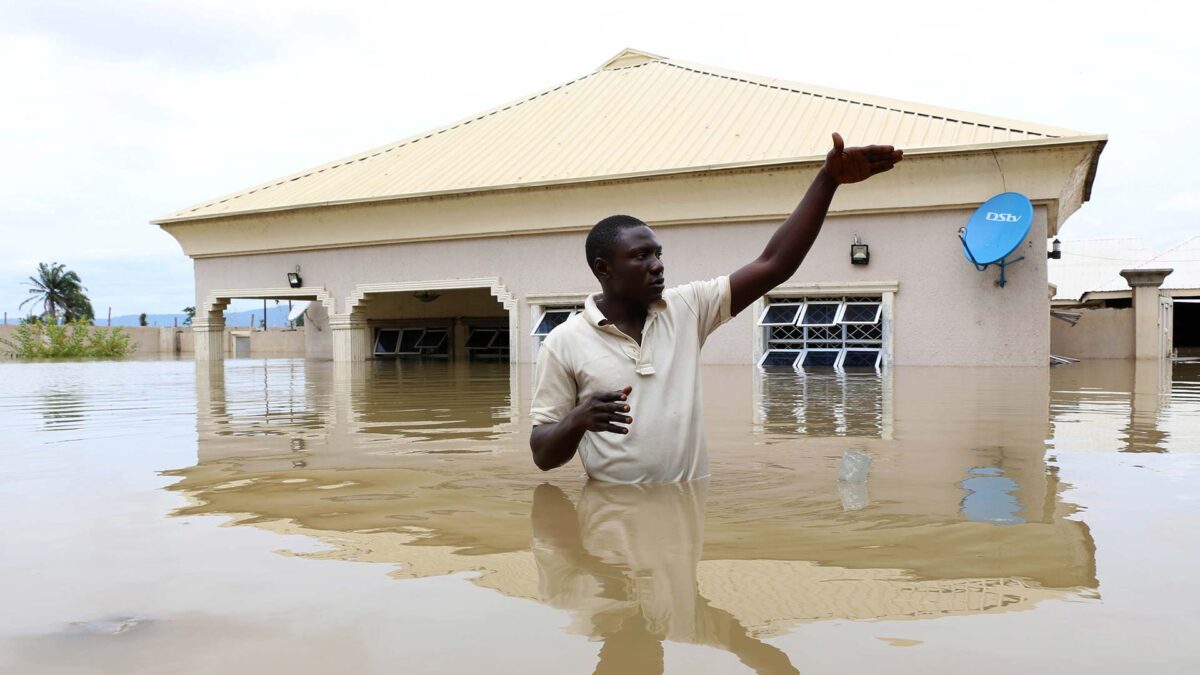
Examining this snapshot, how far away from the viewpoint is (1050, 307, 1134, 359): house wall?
19.8 meters

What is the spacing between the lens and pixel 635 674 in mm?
1599

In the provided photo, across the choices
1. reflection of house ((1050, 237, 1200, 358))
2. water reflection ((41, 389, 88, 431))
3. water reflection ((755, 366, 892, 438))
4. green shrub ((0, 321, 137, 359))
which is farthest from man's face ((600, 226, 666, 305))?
green shrub ((0, 321, 137, 359))

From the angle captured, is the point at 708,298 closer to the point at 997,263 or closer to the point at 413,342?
the point at 997,263

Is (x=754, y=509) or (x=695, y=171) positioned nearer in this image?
(x=754, y=509)

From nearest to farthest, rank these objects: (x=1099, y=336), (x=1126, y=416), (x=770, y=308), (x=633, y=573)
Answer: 1. (x=633, y=573)
2. (x=1126, y=416)
3. (x=770, y=308)
4. (x=1099, y=336)

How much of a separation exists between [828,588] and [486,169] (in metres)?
16.9

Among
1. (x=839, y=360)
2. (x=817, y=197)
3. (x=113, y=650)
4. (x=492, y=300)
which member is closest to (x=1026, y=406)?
(x=817, y=197)

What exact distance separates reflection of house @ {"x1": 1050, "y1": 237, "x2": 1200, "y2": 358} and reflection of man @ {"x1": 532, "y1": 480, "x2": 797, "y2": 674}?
19287mm

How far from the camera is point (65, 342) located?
1049 inches

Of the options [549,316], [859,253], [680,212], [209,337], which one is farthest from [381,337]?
[859,253]

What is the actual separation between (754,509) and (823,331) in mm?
12874

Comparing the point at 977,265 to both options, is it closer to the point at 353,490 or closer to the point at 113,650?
the point at 353,490

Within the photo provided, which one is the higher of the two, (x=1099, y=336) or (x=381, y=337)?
(x=381, y=337)

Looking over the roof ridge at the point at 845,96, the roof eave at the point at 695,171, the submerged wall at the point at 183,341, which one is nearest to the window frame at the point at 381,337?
the roof eave at the point at 695,171
